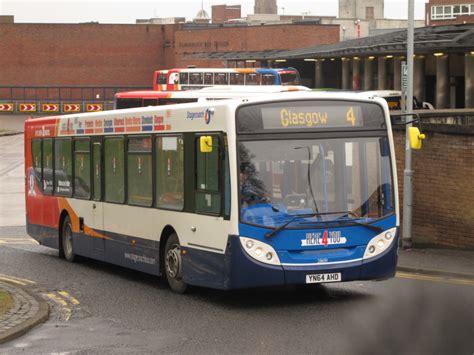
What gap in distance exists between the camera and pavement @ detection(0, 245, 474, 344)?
1334cm

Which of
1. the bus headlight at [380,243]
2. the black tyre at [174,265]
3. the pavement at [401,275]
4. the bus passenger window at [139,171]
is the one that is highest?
the bus passenger window at [139,171]

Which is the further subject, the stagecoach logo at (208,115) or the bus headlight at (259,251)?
the stagecoach logo at (208,115)

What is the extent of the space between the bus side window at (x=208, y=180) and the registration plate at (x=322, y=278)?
1.44 meters

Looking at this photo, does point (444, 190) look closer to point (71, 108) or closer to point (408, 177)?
point (408, 177)

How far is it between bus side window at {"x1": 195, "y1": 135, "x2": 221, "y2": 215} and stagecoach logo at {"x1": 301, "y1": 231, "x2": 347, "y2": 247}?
1.20m

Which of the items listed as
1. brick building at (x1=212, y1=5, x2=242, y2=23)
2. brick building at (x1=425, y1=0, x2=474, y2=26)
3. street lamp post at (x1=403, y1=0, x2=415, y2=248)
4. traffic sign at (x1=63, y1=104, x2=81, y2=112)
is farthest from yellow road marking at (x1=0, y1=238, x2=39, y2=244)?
brick building at (x1=212, y1=5, x2=242, y2=23)

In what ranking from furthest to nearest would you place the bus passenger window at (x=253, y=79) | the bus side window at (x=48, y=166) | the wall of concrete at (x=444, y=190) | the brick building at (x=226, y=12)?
the brick building at (x=226, y=12) < the bus passenger window at (x=253, y=79) < the bus side window at (x=48, y=166) < the wall of concrete at (x=444, y=190)

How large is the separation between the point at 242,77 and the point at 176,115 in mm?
46675

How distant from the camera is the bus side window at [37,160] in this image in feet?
76.1

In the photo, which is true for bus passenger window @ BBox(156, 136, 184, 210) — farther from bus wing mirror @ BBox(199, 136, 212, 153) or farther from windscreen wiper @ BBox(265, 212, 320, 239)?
windscreen wiper @ BBox(265, 212, 320, 239)

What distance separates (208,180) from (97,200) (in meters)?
5.01

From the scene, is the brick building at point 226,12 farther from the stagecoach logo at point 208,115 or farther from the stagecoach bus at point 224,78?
the stagecoach logo at point 208,115

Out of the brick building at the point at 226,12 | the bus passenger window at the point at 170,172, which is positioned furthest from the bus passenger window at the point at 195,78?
the brick building at the point at 226,12

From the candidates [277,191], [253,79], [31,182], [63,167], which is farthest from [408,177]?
[253,79]
